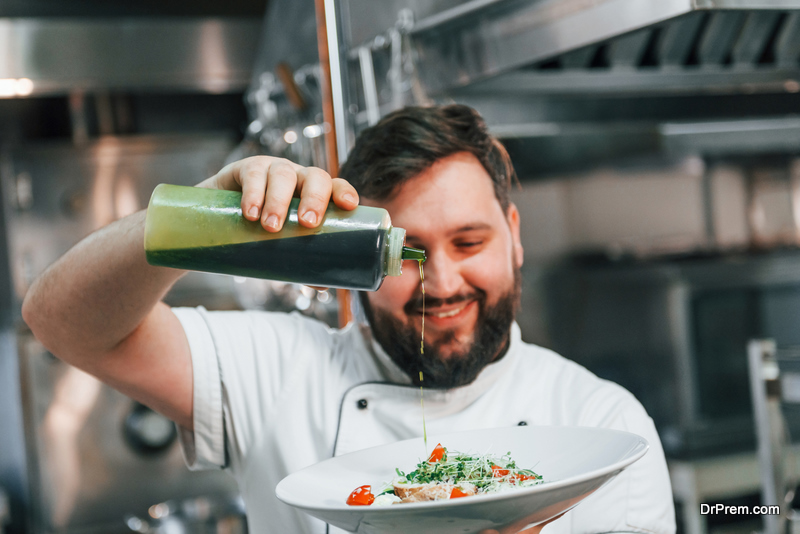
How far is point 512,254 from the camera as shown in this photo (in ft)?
4.24

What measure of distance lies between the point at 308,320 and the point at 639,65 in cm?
82

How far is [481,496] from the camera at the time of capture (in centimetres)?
72

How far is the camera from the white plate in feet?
2.40

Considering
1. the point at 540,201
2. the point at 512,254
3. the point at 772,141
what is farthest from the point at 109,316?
the point at 540,201

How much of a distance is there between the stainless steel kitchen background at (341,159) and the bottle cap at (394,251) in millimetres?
817

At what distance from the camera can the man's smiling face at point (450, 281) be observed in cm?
117

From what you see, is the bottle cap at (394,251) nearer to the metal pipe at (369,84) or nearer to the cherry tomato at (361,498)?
the cherry tomato at (361,498)

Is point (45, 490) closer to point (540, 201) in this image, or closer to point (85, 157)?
point (85, 157)

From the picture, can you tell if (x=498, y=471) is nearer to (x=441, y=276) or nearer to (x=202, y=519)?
(x=441, y=276)

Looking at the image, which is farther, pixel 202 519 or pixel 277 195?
pixel 202 519

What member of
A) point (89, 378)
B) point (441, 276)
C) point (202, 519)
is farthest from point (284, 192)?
point (89, 378)

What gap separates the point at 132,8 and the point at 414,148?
2.40 meters

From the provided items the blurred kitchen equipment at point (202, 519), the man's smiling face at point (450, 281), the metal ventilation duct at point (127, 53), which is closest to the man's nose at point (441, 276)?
the man's smiling face at point (450, 281)

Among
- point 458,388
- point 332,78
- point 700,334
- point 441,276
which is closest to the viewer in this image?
point 441,276
